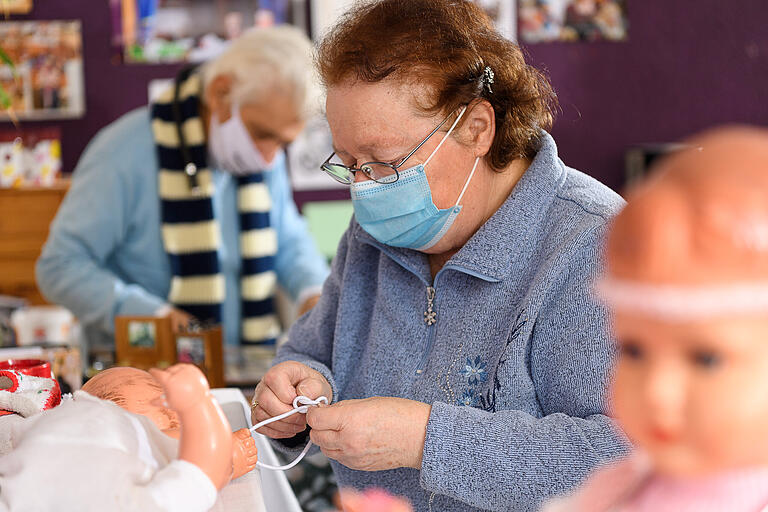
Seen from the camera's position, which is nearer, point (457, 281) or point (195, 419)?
point (195, 419)

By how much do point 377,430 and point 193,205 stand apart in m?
1.52

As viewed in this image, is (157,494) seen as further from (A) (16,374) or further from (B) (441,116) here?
(B) (441,116)

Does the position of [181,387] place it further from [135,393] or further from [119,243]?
[119,243]

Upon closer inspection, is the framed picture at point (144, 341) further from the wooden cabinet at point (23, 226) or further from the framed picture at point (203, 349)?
the wooden cabinet at point (23, 226)

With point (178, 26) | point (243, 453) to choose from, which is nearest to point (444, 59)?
point (243, 453)

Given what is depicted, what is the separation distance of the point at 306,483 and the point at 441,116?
120 centimetres

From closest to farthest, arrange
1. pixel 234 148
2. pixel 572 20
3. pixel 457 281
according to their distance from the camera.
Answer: pixel 457 281
pixel 234 148
pixel 572 20

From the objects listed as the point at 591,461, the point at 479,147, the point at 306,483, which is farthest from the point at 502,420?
the point at 306,483

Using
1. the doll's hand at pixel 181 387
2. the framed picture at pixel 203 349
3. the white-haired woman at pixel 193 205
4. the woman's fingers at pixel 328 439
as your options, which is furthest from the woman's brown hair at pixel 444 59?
the white-haired woman at pixel 193 205

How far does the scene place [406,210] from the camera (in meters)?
1.14

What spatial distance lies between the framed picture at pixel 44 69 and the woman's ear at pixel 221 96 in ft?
5.64

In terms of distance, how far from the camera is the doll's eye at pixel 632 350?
1.17ft

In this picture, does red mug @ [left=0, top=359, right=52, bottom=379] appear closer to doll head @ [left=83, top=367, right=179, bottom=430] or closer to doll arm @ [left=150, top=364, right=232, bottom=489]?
doll head @ [left=83, top=367, right=179, bottom=430]

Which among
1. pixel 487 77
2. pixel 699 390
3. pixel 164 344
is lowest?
pixel 164 344
